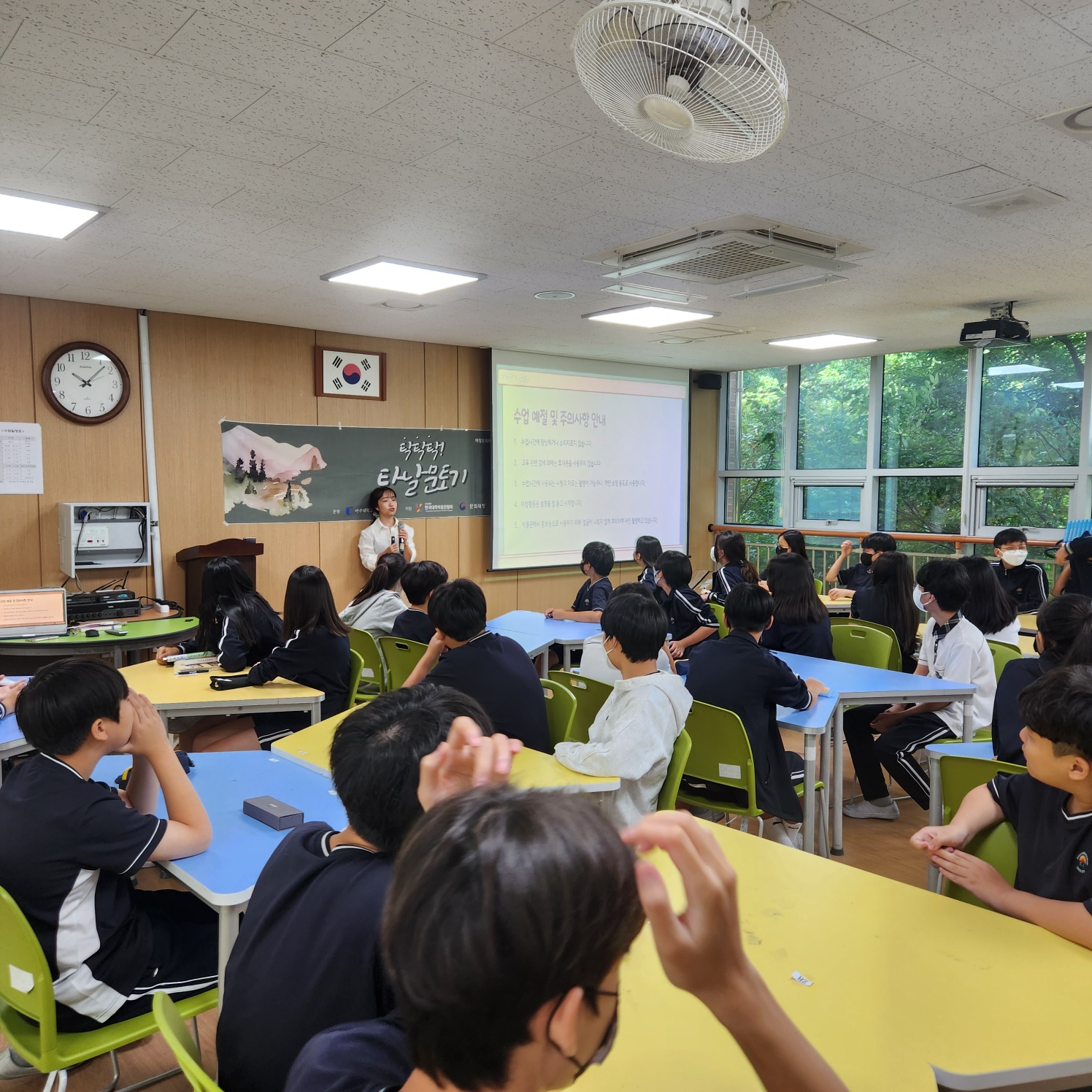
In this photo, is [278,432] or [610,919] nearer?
[610,919]

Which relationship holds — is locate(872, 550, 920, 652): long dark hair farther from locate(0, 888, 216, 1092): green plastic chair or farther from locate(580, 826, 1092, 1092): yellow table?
locate(0, 888, 216, 1092): green plastic chair

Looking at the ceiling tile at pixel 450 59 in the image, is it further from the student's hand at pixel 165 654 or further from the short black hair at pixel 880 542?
the short black hair at pixel 880 542

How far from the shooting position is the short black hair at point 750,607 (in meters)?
3.04

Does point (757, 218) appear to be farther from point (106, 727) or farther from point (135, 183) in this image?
point (106, 727)

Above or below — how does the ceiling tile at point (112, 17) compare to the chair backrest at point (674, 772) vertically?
above

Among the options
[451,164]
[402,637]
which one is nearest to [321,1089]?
[451,164]

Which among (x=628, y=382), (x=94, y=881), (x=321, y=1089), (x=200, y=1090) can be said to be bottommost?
(x=94, y=881)

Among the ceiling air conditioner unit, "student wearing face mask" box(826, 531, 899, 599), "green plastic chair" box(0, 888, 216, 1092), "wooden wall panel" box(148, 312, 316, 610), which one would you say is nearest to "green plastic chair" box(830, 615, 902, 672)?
"student wearing face mask" box(826, 531, 899, 599)

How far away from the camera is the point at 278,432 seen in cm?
620

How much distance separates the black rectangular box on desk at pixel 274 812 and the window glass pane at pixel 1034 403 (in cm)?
695

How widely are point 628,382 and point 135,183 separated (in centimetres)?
557

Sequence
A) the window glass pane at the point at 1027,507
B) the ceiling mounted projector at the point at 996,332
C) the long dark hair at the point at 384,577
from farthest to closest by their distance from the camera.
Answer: the window glass pane at the point at 1027,507
the ceiling mounted projector at the point at 996,332
the long dark hair at the point at 384,577

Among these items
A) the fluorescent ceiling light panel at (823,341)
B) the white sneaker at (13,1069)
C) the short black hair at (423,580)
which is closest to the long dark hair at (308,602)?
the short black hair at (423,580)

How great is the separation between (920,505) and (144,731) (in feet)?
24.7
